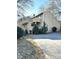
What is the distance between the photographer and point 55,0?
71.9 inches

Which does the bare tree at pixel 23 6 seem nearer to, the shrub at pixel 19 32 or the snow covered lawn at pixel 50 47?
the shrub at pixel 19 32

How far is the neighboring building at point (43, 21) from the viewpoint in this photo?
5.93 feet

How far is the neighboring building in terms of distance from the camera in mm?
1807

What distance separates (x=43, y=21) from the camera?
6.00 feet

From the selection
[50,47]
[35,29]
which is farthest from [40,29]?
[50,47]

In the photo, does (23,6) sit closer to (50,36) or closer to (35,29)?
(35,29)

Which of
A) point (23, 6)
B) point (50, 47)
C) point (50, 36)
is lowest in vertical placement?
point (50, 47)

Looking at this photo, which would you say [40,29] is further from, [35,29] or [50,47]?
[50,47]

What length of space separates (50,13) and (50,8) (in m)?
0.05

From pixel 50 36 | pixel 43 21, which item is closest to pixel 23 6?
pixel 43 21

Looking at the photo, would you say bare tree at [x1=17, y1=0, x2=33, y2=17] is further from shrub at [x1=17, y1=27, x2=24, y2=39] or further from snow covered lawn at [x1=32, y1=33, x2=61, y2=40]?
A: snow covered lawn at [x1=32, y1=33, x2=61, y2=40]

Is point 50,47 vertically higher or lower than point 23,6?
lower
